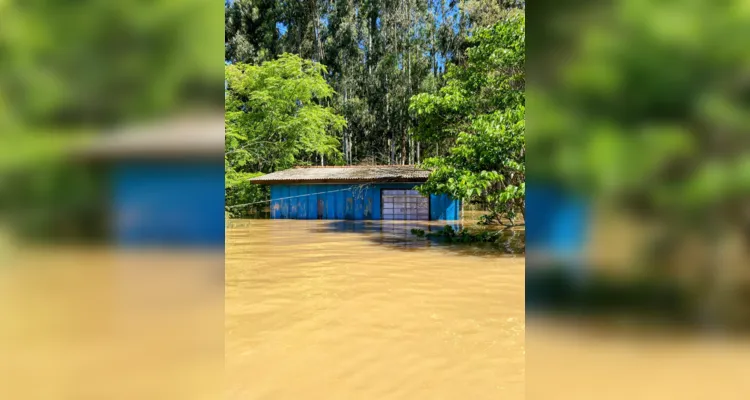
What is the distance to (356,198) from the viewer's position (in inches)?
592

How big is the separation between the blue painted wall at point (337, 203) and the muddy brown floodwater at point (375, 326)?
6.49m

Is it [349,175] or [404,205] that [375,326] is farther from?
[349,175]

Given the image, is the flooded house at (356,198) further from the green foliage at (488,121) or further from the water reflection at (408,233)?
the green foliage at (488,121)

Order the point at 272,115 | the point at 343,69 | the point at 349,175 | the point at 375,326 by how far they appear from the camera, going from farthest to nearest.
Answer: the point at 343,69 → the point at 272,115 → the point at 349,175 → the point at 375,326

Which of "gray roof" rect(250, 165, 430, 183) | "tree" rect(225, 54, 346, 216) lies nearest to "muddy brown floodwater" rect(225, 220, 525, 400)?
"gray roof" rect(250, 165, 430, 183)
